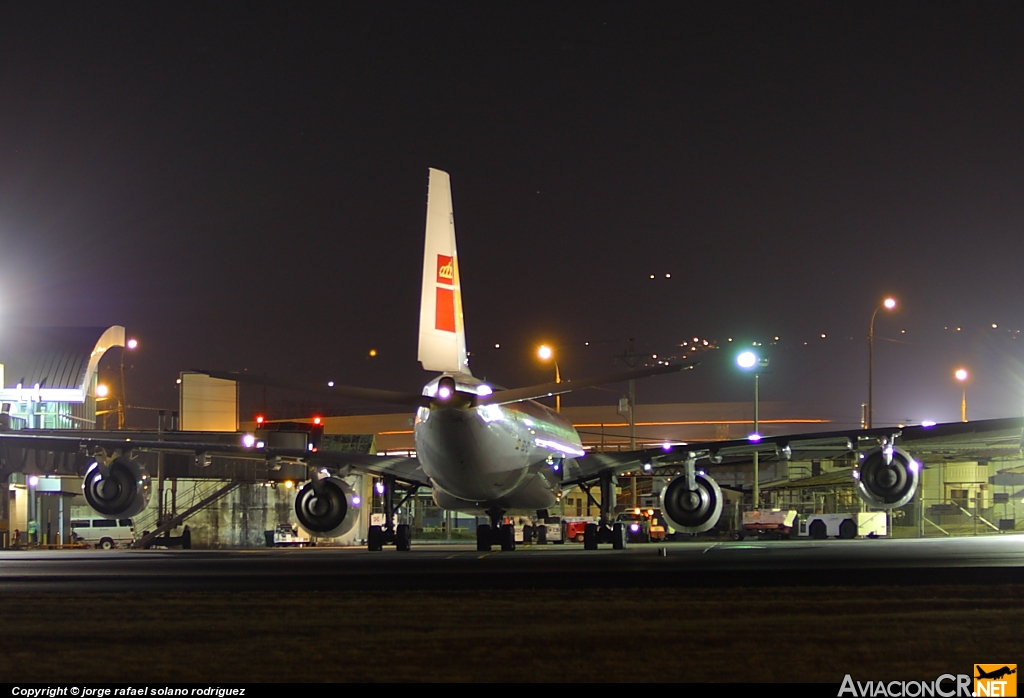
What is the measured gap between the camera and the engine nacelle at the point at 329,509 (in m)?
43.0

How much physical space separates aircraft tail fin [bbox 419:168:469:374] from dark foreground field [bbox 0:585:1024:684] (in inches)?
813

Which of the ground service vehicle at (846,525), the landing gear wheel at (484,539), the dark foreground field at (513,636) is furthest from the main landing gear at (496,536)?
the ground service vehicle at (846,525)

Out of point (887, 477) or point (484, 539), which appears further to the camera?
point (484, 539)

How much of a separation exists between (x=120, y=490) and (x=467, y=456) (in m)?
12.0

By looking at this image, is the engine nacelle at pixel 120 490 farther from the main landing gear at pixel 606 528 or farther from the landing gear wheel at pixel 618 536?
the landing gear wheel at pixel 618 536

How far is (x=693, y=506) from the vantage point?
40625mm

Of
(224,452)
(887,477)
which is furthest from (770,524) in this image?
(224,452)

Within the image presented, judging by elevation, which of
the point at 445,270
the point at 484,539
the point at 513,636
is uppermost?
the point at 445,270

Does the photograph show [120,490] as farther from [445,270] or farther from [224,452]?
[445,270]

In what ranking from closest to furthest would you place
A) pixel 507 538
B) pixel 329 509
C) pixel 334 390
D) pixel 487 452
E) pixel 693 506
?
pixel 334 390, pixel 487 452, pixel 693 506, pixel 329 509, pixel 507 538

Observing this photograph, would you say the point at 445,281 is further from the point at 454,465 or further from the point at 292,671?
the point at 292,671

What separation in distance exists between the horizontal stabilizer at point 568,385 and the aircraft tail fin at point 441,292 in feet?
12.7

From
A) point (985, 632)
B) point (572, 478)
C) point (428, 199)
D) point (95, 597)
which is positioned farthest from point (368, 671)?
point (572, 478)

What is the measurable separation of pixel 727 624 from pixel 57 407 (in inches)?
3098
